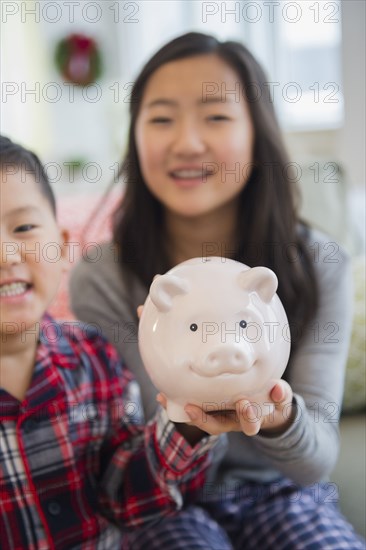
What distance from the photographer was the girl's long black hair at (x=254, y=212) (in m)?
1.04

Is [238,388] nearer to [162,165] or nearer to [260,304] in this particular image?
[260,304]

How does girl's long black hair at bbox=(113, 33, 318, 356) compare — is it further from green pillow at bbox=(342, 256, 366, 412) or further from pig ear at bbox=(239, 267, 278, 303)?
pig ear at bbox=(239, 267, 278, 303)

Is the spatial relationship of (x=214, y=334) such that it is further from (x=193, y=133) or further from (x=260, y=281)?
(x=193, y=133)

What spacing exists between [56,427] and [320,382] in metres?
0.36

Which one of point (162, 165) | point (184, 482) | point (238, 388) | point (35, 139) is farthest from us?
point (35, 139)

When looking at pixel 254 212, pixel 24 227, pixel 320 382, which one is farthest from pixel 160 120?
pixel 320 382

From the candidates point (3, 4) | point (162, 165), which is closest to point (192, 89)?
point (162, 165)

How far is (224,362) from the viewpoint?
2.07 ft

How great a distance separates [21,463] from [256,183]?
1.78ft

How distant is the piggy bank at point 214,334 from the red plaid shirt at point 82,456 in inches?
6.3

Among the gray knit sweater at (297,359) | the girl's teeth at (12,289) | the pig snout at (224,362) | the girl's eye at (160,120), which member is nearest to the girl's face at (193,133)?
the girl's eye at (160,120)

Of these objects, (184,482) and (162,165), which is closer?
(184,482)

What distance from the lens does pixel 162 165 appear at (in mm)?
1023

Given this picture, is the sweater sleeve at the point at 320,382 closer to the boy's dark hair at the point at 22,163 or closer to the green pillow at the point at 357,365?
the green pillow at the point at 357,365
